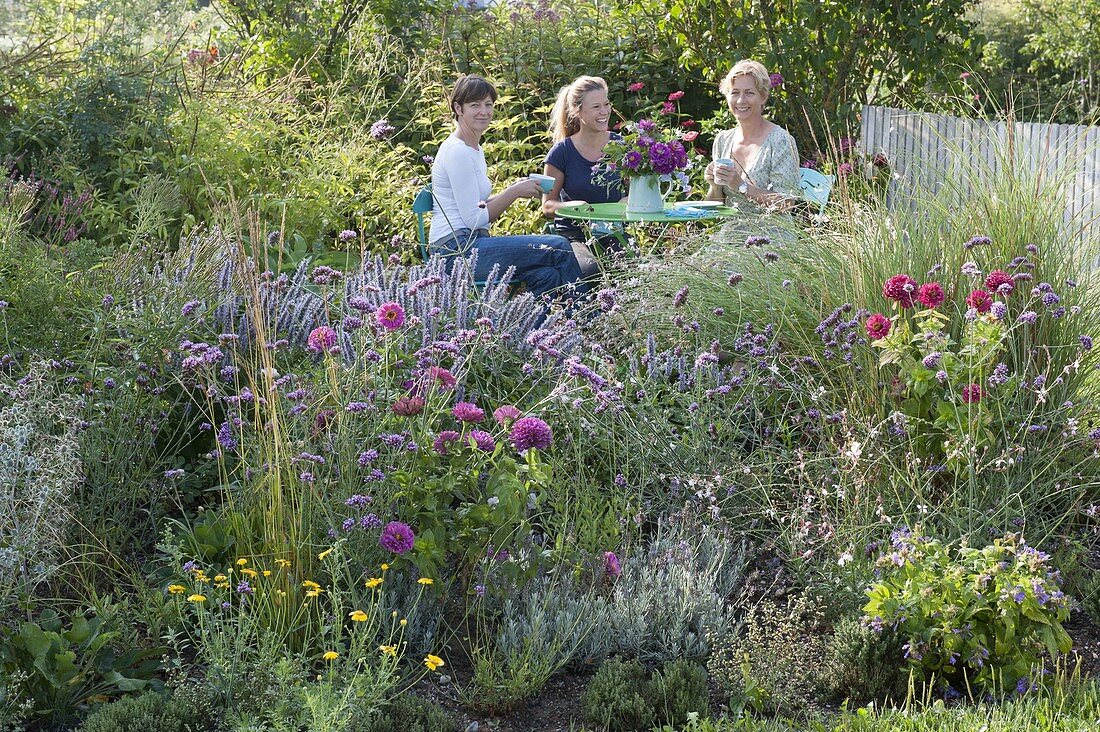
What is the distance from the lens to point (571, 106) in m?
6.88

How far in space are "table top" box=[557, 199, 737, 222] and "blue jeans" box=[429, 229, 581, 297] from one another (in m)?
0.31

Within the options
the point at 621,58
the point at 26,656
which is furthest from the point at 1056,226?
the point at 621,58

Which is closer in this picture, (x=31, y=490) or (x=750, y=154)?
(x=31, y=490)

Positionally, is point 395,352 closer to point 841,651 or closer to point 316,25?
point 841,651

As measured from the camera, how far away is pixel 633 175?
19.2 ft

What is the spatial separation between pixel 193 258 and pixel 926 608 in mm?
2855

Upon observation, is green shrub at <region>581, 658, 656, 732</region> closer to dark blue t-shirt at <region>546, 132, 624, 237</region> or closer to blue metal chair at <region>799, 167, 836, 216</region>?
blue metal chair at <region>799, 167, 836, 216</region>

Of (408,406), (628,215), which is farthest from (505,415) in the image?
(628,215)

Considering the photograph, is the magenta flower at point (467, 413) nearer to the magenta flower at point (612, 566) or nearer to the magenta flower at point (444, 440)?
the magenta flower at point (444, 440)

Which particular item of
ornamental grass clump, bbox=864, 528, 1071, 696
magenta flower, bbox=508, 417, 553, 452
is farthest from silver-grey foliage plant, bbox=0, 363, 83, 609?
ornamental grass clump, bbox=864, 528, 1071, 696

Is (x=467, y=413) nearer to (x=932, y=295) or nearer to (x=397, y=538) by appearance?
(x=397, y=538)

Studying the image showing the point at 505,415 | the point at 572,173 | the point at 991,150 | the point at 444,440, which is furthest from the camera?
the point at 991,150

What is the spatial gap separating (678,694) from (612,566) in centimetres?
52

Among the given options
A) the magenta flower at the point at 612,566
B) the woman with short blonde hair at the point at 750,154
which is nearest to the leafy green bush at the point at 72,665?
the magenta flower at the point at 612,566
